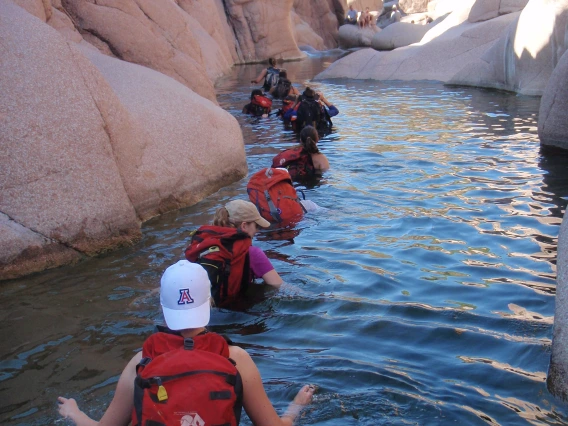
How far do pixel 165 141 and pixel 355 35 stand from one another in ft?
116

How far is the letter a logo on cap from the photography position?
300cm

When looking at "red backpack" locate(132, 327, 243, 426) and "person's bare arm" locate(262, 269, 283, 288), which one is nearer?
"red backpack" locate(132, 327, 243, 426)

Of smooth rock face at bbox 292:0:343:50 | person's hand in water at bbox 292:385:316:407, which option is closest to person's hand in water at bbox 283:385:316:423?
person's hand in water at bbox 292:385:316:407

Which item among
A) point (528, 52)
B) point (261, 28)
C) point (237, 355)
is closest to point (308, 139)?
point (237, 355)

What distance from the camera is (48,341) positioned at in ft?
17.3

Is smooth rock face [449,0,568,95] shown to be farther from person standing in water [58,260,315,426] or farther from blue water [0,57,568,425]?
person standing in water [58,260,315,426]

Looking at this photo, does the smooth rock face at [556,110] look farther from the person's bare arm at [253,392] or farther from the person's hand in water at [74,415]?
the person's hand in water at [74,415]

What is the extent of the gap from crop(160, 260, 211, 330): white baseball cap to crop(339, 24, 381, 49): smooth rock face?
39268 mm

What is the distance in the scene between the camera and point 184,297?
9.85 feet

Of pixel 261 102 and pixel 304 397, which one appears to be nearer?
pixel 304 397

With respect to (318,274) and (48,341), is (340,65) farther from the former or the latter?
(48,341)

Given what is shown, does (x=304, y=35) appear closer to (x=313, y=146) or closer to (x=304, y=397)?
(x=313, y=146)

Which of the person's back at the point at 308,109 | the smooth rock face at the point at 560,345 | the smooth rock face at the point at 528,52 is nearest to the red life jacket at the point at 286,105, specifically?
the person's back at the point at 308,109

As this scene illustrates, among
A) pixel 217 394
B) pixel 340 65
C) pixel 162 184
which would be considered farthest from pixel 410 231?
pixel 340 65
